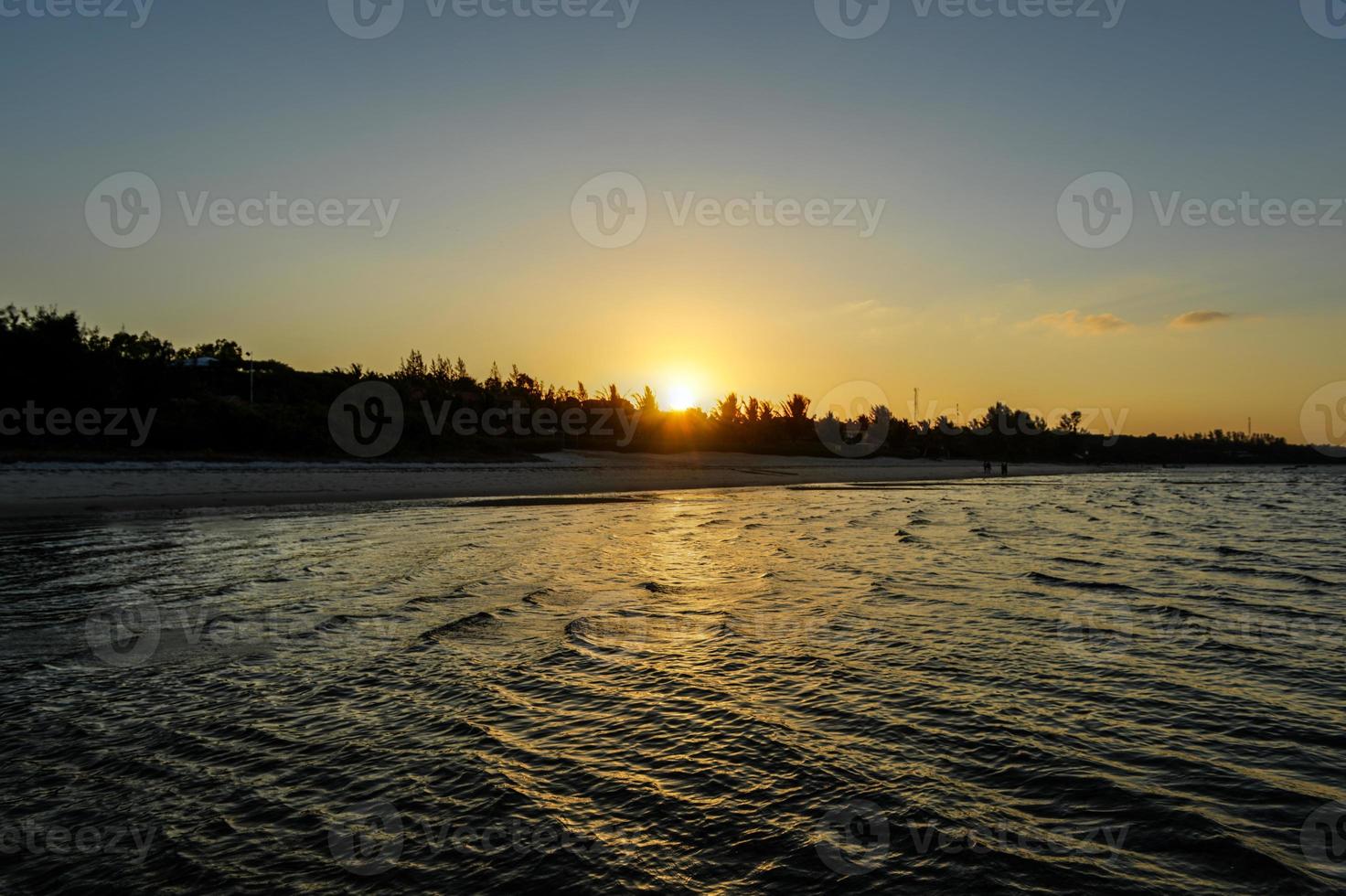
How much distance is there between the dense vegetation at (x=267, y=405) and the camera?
49531 mm

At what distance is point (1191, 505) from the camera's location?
43906 millimetres

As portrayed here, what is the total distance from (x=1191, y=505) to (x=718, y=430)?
71.1m

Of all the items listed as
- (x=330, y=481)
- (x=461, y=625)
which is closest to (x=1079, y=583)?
(x=461, y=625)

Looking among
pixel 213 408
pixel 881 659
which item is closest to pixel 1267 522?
pixel 881 659

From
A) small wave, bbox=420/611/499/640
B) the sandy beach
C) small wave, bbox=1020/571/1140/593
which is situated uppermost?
the sandy beach

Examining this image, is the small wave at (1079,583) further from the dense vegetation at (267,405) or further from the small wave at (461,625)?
the dense vegetation at (267,405)

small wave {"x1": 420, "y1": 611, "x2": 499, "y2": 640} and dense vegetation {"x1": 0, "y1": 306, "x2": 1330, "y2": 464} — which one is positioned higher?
dense vegetation {"x1": 0, "y1": 306, "x2": 1330, "y2": 464}

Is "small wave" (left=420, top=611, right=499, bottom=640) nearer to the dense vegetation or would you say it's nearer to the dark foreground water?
the dark foreground water

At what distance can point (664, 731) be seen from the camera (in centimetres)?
769

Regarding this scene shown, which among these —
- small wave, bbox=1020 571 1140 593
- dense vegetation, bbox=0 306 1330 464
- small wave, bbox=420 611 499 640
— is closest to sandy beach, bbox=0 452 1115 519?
dense vegetation, bbox=0 306 1330 464

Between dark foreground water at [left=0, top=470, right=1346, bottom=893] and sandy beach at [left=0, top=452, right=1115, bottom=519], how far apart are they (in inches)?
720

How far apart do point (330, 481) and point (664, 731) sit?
41213 millimetres

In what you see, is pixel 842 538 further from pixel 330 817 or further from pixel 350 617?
pixel 330 817

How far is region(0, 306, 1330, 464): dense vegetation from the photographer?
1950 inches
